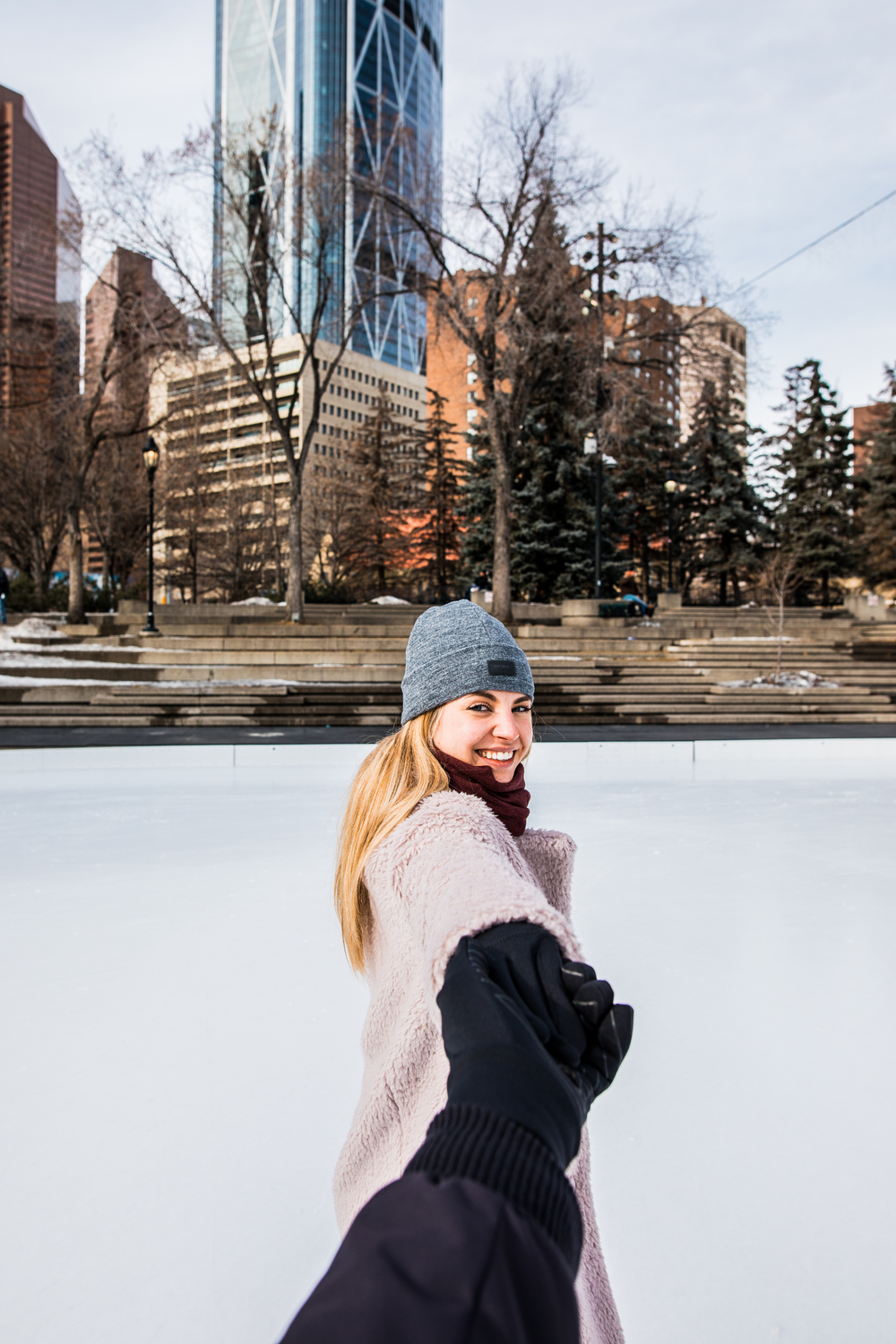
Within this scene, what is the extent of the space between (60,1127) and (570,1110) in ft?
6.86

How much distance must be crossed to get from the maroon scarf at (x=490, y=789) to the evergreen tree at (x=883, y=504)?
1372 inches

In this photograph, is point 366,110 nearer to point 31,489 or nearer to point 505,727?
point 31,489

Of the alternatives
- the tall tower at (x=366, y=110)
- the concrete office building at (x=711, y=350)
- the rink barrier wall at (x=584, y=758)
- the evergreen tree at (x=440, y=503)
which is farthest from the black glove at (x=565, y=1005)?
the evergreen tree at (x=440, y=503)

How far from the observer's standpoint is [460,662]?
123cm

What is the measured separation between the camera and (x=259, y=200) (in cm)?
1658

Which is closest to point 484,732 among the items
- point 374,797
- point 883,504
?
point 374,797

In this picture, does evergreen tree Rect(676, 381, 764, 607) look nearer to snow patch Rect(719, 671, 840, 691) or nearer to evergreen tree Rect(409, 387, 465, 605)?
evergreen tree Rect(409, 387, 465, 605)

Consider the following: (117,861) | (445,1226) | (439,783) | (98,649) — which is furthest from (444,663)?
(98,649)

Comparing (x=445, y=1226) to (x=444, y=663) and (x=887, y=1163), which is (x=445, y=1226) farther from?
(x=887, y=1163)

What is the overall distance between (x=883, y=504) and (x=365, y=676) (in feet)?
87.3

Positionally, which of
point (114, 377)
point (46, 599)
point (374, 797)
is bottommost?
point (374, 797)

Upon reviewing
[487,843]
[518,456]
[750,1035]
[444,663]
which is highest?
[518,456]

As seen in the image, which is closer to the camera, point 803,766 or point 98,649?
point 803,766

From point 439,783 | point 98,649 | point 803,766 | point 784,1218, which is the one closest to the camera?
point 439,783
